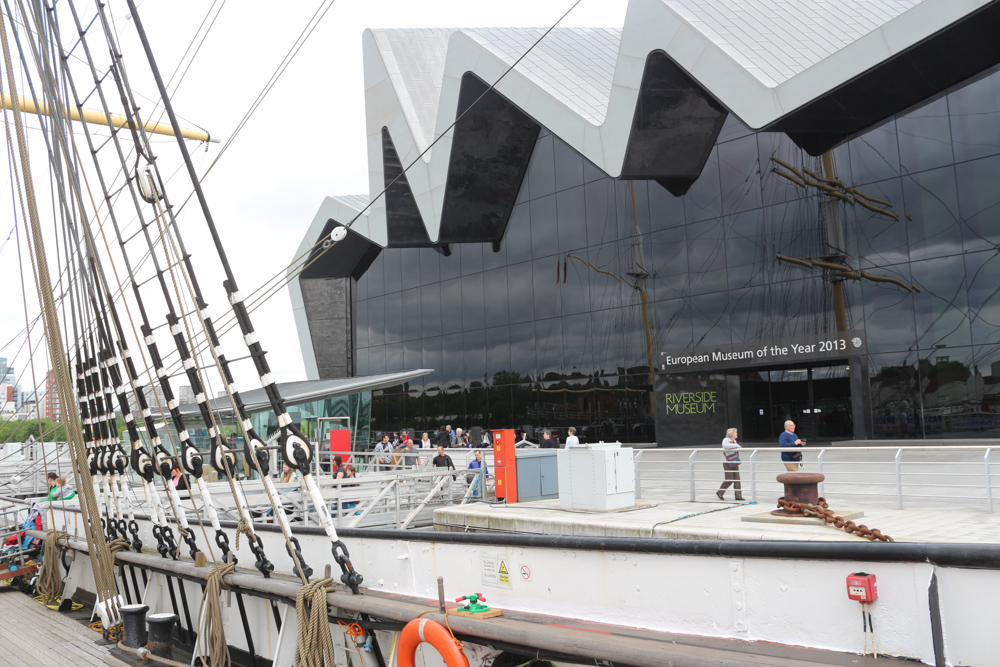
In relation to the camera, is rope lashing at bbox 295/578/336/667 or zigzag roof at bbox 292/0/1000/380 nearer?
rope lashing at bbox 295/578/336/667

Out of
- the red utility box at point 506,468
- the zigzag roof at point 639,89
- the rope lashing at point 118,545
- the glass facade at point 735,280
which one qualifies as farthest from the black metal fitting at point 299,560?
the glass facade at point 735,280

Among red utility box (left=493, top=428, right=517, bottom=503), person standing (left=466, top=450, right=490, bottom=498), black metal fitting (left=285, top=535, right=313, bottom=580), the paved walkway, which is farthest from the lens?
Result: person standing (left=466, top=450, right=490, bottom=498)

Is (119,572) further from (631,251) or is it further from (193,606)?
(631,251)

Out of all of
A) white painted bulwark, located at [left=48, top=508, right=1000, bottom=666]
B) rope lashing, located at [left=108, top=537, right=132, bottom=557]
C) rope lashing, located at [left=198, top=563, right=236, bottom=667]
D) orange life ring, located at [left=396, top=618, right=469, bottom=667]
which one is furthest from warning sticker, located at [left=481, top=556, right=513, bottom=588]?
rope lashing, located at [left=108, top=537, right=132, bottom=557]

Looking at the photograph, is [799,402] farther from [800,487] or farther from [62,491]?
[62,491]

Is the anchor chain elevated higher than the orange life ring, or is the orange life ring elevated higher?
the anchor chain

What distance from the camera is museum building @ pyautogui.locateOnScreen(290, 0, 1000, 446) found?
19.3 m

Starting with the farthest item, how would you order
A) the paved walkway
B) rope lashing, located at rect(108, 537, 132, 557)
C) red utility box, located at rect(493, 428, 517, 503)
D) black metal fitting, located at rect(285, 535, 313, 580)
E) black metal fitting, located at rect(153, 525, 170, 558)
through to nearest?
red utility box, located at rect(493, 428, 517, 503)
rope lashing, located at rect(108, 537, 132, 557)
black metal fitting, located at rect(153, 525, 170, 558)
the paved walkway
black metal fitting, located at rect(285, 535, 313, 580)

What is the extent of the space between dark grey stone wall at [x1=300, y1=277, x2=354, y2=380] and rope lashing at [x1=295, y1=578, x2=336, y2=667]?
33.2 m

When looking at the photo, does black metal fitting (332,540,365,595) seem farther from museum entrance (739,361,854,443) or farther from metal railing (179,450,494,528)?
museum entrance (739,361,854,443)

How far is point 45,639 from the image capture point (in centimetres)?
1091

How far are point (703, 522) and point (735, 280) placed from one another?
1534 cm

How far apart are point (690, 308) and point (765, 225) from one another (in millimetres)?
3590

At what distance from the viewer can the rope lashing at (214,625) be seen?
8.26m
